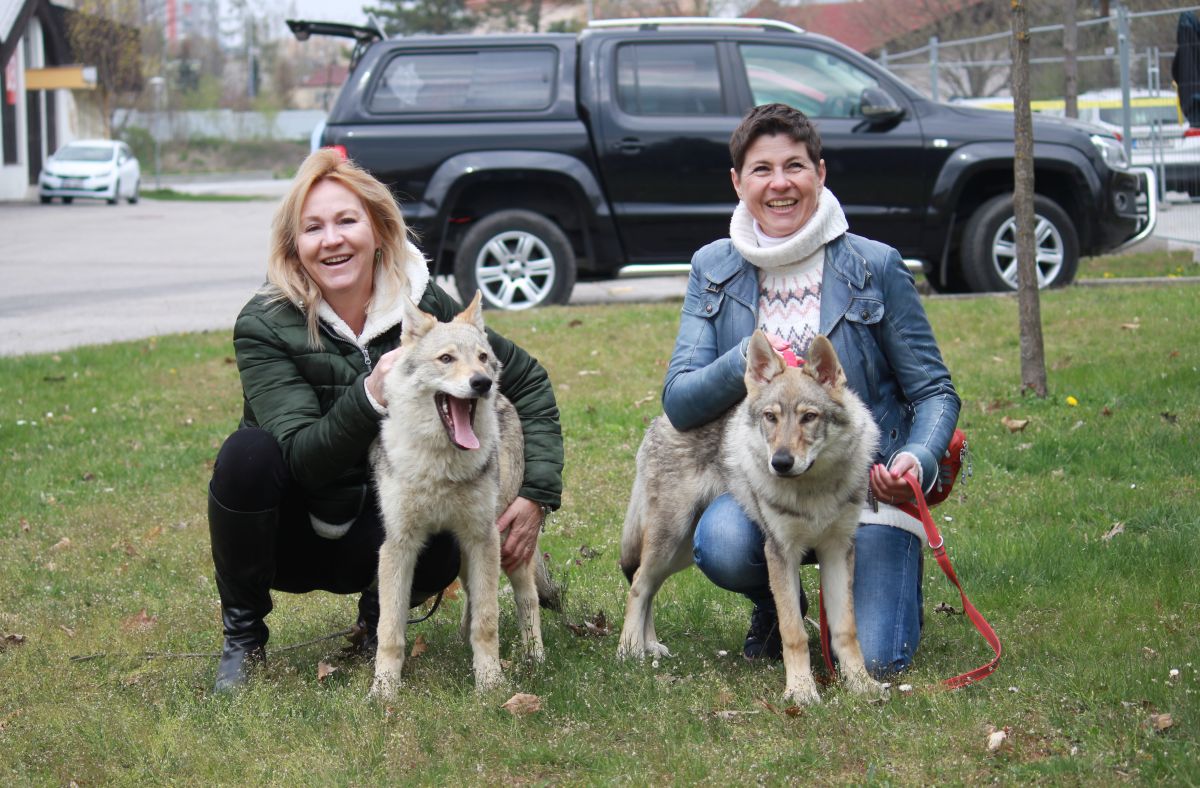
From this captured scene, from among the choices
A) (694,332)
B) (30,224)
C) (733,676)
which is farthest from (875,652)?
(30,224)

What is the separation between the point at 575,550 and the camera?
618cm

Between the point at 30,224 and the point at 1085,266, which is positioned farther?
the point at 30,224

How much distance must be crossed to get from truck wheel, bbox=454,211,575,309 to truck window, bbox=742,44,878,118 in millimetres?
2327

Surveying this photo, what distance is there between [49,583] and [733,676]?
3377 mm

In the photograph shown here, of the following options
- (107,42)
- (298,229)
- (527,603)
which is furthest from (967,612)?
(107,42)

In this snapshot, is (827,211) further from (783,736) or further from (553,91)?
(553,91)

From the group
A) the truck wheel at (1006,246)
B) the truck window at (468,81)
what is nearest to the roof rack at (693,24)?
the truck window at (468,81)

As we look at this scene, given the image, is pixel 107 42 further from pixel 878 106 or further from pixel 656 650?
pixel 656 650

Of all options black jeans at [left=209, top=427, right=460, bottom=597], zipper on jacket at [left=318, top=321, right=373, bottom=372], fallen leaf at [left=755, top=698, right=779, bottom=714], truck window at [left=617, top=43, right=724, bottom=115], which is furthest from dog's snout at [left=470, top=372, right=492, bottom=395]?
truck window at [left=617, top=43, right=724, bottom=115]

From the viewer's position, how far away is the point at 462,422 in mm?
4258

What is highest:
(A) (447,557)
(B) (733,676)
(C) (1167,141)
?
(C) (1167,141)

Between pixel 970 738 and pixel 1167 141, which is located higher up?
pixel 1167 141

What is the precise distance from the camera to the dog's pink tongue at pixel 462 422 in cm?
421

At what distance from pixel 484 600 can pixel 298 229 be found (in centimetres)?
150
